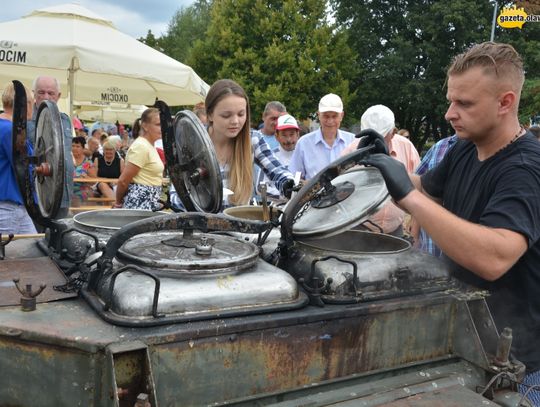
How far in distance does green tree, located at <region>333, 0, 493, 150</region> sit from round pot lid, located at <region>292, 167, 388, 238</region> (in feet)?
72.7

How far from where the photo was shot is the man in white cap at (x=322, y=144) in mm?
5289

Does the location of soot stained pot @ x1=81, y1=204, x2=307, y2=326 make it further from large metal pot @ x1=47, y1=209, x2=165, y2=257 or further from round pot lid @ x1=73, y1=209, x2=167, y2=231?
round pot lid @ x1=73, y1=209, x2=167, y2=231

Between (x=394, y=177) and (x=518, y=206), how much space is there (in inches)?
18.1

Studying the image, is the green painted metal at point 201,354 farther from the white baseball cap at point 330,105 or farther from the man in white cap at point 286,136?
the man in white cap at point 286,136

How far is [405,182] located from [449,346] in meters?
0.70

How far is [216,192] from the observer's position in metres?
2.41

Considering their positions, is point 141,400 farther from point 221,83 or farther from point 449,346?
point 221,83

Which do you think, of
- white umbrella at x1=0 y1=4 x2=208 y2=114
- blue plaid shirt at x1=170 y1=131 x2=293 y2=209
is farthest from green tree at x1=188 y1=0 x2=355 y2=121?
blue plaid shirt at x1=170 y1=131 x2=293 y2=209

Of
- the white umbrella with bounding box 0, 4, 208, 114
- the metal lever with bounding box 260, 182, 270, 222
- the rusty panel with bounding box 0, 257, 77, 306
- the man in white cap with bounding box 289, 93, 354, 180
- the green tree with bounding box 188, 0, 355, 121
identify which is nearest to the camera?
the rusty panel with bounding box 0, 257, 77, 306

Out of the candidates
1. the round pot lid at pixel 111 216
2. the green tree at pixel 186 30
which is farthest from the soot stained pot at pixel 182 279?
the green tree at pixel 186 30

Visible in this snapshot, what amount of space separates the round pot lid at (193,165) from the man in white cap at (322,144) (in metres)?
2.65

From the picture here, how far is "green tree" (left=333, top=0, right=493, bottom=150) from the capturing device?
23.2 metres

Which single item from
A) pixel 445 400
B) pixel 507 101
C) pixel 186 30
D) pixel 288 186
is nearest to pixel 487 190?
pixel 507 101

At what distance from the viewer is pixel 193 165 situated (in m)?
2.57
